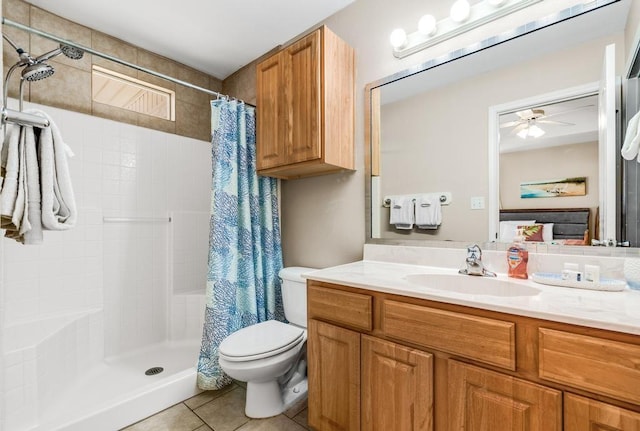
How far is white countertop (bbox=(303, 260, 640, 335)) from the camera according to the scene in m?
0.79

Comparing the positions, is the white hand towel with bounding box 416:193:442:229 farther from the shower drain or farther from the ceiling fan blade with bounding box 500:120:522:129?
the shower drain

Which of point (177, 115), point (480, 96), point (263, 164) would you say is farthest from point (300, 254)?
point (177, 115)

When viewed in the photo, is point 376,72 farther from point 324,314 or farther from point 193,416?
point 193,416

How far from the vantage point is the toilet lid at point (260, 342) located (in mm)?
1511

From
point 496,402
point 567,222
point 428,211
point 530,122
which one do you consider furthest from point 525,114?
point 496,402

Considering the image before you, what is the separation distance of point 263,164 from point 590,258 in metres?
1.70

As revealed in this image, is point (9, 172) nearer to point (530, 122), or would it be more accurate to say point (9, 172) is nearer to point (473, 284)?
point (473, 284)

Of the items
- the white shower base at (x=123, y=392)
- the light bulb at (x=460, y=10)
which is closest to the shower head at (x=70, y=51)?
the white shower base at (x=123, y=392)

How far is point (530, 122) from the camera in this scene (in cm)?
134

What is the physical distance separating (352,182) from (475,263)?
2.86 ft

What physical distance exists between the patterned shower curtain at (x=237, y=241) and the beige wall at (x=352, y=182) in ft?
0.58

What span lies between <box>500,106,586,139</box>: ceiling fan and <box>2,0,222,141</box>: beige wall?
2530 millimetres

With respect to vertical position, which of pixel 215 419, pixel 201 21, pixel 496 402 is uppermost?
pixel 201 21

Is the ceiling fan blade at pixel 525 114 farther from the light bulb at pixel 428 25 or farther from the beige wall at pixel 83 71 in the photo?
the beige wall at pixel 83 71
